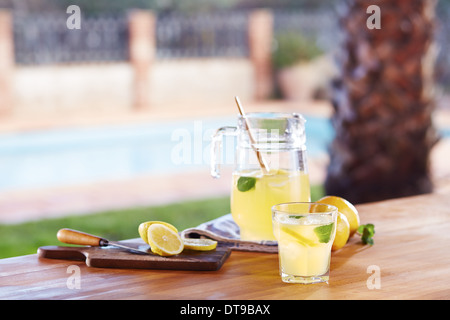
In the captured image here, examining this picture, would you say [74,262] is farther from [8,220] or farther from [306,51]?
[306,51]

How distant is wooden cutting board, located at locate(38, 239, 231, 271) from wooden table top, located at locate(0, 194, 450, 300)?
0.01 metres

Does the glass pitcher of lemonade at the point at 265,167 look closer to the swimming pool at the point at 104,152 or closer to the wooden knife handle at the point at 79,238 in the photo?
the wooden knife handle at the point at 79,238

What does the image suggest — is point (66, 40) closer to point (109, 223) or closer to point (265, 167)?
point (109, 223)

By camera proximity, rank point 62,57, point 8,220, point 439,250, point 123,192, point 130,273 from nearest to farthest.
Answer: point 130,273
point 439,250
point 8,220
point 123,192
point 62,57

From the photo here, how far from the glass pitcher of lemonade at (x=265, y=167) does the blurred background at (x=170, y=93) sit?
205cm

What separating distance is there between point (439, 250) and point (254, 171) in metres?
0.41

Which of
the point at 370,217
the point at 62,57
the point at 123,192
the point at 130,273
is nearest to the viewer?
the point at 130,273

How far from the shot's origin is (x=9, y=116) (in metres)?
11.1

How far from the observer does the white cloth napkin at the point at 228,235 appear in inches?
53.4

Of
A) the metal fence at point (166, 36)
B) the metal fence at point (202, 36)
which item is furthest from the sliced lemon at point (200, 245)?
the metal fence at point (202, 36)

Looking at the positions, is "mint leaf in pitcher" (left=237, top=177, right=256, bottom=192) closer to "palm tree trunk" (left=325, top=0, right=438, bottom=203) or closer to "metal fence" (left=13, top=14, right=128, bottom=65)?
"palm tree trunk" (left=325, top=0, right=438, bottom=203)

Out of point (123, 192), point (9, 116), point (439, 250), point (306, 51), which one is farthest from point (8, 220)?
point (306, 51)
